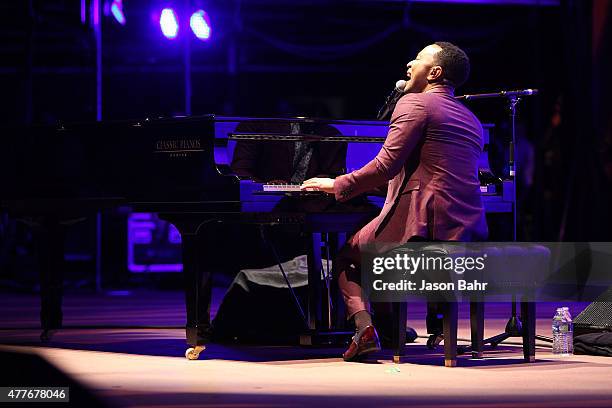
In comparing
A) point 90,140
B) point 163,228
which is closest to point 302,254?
point 90,140

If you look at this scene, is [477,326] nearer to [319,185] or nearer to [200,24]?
[319,185]

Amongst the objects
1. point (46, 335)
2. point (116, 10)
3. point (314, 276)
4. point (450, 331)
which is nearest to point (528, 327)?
point (450, 331)

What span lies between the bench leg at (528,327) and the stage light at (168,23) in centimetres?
533

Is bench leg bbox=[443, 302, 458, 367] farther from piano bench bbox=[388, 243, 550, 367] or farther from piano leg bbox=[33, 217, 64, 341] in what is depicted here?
piano leg bbox=[33, 217, 64, 341]

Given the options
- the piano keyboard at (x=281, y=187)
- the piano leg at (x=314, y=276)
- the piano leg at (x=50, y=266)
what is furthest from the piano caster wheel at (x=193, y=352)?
the piano leg at (x=50, y=266)

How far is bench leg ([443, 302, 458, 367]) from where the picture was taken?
4.84 m

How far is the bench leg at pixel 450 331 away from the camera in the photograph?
191 inches

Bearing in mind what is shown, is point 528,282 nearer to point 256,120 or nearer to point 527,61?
point 256,120

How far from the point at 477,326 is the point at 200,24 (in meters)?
5.13

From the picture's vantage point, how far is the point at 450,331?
4898 millimetres

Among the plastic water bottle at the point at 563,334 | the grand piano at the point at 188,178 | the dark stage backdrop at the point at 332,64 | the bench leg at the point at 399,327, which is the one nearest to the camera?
the bench leg at the point at 399,327

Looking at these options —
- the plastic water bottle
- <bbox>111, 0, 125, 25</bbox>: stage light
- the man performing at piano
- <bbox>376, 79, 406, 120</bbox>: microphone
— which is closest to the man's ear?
the man performing at piano

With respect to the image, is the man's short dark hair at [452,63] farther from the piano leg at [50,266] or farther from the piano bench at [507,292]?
the piano leg at [50,266]

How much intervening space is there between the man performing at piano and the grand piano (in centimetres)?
27
